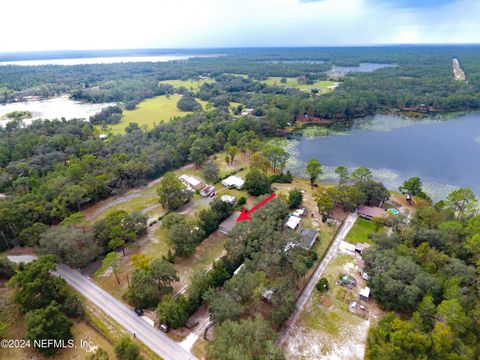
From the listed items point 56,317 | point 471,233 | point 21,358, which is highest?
point 471,233

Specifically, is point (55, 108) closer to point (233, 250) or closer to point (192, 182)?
point (192, 182)

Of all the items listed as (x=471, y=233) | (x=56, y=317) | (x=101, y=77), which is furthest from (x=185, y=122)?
(x=101, y=77)

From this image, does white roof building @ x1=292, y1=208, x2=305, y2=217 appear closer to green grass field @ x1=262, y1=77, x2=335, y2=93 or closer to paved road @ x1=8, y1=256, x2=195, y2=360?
paved road @ x1=8, y1=256, x2=195, y2=360

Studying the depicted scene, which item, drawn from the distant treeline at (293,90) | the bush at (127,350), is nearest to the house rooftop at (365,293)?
the bush at (127,350)

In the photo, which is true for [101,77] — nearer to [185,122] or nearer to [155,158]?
[185,122]

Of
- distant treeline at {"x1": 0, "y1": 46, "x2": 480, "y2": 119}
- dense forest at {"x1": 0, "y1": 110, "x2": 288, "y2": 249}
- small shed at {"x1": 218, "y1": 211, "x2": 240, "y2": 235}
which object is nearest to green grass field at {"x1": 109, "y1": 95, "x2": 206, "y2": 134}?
distant treeline at {"x1": 0, "y1": 46, "x2": 480, "y2": 119}

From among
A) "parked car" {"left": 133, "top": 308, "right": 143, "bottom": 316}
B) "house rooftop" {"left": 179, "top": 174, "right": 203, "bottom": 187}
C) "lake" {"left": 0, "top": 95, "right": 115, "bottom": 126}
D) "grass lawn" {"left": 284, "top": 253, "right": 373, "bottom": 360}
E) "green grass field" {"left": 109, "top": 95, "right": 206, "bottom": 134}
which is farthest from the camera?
"lake" {"left": 0, "top": 95, "right": 115, "bottom": 126}
